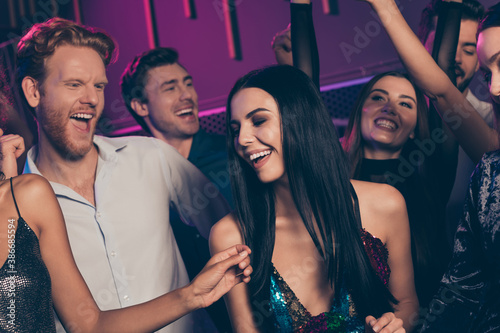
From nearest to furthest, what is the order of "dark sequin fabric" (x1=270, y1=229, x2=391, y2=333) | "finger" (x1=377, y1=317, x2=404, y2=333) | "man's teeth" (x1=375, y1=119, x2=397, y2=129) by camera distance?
"finger" (x1=377, y1=317, x2=404, y2=333)
"dark sequin fabric" (x1=270, y1=229, x2=391, y2=333)
"man's teeth" (x1=375, y1=119, x2=397, y2=129)

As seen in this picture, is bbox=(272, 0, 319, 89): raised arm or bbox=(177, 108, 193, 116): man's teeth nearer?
bbox=(272, 0, 319, 89): raised arm

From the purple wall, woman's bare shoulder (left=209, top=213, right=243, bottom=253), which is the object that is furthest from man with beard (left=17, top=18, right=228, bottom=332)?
the purple wall

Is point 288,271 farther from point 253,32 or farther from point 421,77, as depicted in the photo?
point 253,32

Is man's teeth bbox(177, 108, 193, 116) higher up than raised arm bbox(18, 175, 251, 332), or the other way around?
man's teeth bbox(177, 108, 193, 116)

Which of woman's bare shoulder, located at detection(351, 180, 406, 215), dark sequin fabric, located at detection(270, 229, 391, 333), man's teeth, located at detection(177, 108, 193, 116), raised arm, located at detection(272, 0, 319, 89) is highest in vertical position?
raised arm, located at detection(272, 0, 319, 89)

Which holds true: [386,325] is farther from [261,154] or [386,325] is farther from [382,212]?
[261,154]

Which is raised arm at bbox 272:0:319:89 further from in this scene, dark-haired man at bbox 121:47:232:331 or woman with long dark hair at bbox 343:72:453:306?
dark-haired man at bbox 121:47:232:331

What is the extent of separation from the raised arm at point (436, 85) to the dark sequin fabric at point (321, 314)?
0.50m

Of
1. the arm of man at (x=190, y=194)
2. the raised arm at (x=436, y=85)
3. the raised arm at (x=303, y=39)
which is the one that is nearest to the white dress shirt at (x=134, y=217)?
the arm of man at (x=190, y=194)

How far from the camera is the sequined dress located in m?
1.46

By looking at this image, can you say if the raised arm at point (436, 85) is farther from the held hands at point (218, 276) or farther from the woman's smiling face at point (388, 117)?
the held hands at point (218, 276)

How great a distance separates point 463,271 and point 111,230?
4.22ft

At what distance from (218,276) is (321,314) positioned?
45cm

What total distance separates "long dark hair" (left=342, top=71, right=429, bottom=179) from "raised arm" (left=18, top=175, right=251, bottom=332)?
0.99 m
